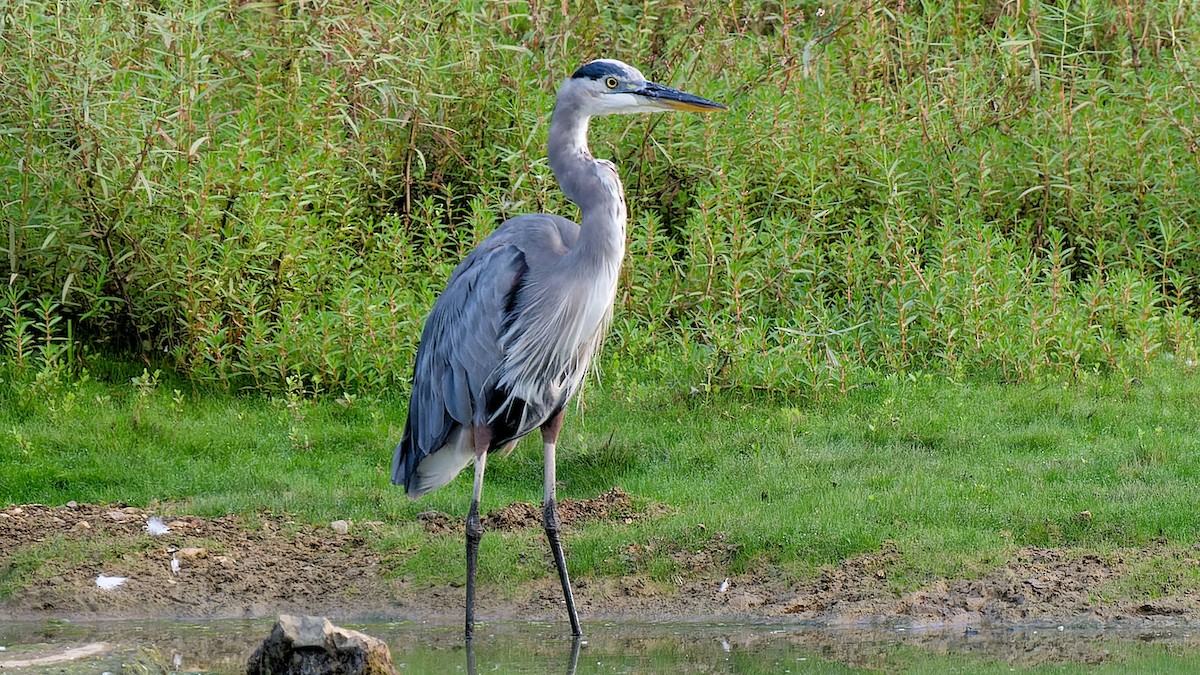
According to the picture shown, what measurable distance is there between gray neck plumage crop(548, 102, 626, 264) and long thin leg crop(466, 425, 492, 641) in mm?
951

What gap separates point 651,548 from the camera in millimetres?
7039

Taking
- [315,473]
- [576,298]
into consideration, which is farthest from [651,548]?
[315,473]

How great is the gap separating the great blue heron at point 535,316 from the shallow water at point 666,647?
297 mm

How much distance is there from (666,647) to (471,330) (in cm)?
160

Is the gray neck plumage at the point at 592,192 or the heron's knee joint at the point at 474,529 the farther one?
the heron's knee joint at the point at 474,529

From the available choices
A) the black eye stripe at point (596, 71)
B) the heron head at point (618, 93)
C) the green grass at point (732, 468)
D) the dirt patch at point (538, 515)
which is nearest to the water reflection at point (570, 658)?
the green grass at point (732, 468)

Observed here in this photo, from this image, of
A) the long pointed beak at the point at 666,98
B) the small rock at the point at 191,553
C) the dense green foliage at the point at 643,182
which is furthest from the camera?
the dense green foliage at the point at 643,182

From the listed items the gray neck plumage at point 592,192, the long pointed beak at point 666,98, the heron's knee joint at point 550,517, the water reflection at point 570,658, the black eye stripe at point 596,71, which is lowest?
the water reflection at point 570,658

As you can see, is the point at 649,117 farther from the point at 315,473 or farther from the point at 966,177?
the point at 315,473

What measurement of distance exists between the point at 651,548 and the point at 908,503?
→ 3.89 ft

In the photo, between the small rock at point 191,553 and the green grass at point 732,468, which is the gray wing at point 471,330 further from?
the small rock at point 191,553

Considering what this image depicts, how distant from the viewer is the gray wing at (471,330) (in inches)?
270

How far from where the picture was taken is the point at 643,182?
10.4m

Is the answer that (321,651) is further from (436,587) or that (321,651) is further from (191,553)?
(191,553)
